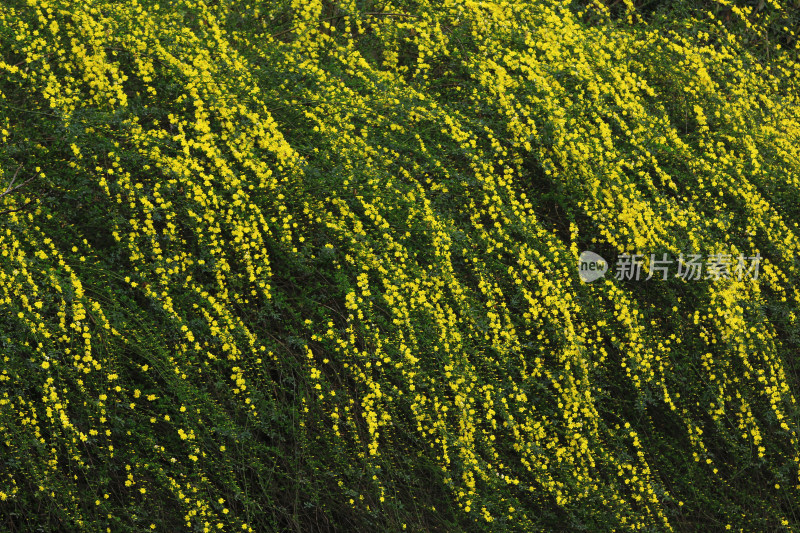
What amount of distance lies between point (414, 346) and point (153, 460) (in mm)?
952

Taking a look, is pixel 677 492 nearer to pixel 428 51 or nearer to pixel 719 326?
pixel 719 326

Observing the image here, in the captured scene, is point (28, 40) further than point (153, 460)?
Yes

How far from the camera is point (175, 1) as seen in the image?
14.0 ft

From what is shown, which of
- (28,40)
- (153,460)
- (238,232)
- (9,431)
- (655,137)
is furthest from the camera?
(655,137)

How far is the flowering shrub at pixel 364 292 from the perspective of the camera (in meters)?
2.92

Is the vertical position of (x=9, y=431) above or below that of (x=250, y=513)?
above

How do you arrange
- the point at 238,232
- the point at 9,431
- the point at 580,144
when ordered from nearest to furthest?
the point at 9,431, the point at 238,232, the point at 580,144

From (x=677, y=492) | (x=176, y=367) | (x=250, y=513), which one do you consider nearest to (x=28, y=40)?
(x=176, y=367)

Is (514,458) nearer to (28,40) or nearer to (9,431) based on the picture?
(9,431)

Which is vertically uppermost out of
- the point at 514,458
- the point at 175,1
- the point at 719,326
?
the point at 175,1

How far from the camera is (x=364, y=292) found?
319 cm

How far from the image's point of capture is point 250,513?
2.98 m

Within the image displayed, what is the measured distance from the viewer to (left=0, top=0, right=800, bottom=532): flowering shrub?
292cm

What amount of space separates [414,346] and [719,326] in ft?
4.28
